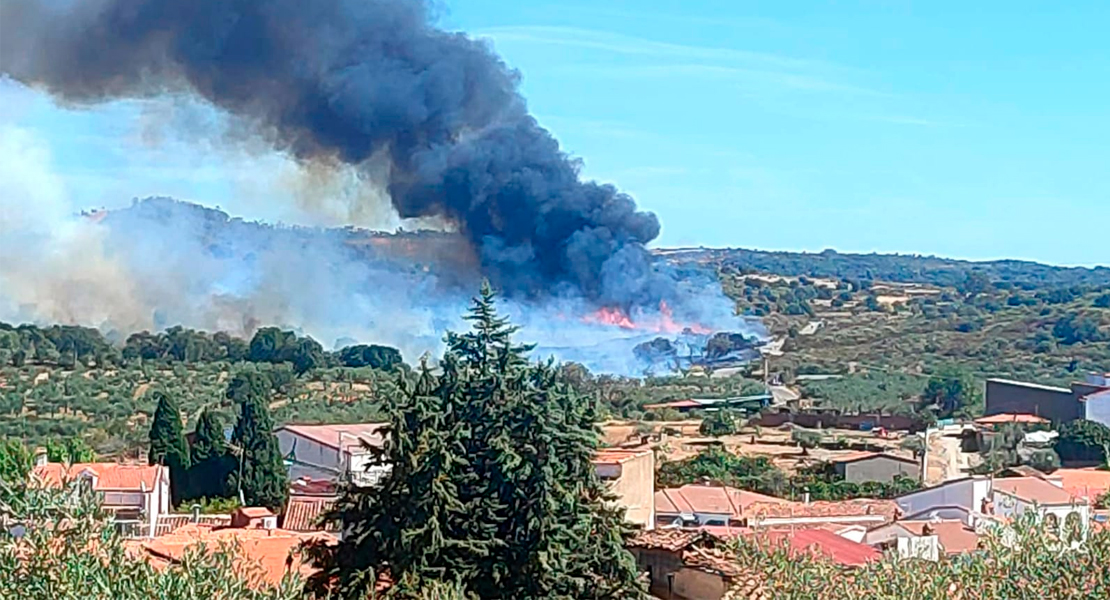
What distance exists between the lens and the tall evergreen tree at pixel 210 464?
107 ft

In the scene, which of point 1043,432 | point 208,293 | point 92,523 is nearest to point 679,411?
point 1043,432

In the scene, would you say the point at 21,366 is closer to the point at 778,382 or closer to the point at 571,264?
the point at 571,264

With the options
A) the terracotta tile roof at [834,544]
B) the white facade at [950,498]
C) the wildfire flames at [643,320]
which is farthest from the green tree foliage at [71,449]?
the terracotta tile roof at [834,544]

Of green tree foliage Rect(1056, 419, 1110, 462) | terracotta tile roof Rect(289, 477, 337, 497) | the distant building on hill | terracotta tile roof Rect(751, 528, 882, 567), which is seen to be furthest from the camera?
the distant building on hill

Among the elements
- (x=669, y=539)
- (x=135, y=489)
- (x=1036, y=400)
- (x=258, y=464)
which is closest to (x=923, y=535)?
(x=669, y=539)

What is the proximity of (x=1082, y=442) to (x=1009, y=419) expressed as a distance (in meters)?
5.53

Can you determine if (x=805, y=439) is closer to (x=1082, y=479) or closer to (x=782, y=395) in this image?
(x=782, y=395)

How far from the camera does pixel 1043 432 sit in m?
40.5

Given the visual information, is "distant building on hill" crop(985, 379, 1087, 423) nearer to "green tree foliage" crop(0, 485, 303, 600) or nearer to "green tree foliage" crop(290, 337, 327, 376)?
"green tree foliage" crop(290, 337, 327, 376)

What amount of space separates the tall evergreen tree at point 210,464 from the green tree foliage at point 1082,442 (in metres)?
19.5

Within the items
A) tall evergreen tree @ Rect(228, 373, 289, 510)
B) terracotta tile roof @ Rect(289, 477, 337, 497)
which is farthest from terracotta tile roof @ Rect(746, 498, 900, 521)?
tall evergreen tree @ Rect(228, 373, 289, 510)

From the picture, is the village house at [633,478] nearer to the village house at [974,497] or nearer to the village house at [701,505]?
the village house at [701,505]

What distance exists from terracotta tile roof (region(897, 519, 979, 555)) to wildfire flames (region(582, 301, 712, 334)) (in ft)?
65.2

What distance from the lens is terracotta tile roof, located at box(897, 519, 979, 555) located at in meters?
20.0
